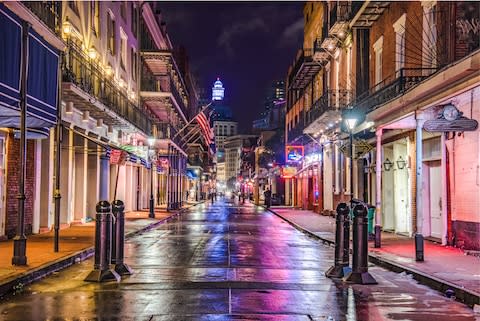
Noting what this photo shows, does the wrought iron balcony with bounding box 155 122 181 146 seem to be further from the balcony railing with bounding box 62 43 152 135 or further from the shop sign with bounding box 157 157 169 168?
the balcony railing with bounding box 62 43 152 135

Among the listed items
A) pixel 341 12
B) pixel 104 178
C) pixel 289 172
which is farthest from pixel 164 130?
pixel 341 12

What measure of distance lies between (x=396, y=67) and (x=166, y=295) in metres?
15.0

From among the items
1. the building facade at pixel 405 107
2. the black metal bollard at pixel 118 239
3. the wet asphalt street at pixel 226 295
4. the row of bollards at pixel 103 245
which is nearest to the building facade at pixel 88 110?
the black metal bollard at pixel 118 239

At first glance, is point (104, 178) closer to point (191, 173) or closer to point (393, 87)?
point (393, 87)

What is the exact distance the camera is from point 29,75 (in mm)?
14266

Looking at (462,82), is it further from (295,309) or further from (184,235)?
(184,235)

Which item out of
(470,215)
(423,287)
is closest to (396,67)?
(470,215)

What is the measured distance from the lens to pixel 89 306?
909 centimetres

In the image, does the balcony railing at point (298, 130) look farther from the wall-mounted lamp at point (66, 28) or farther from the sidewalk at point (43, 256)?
the sidewalk at point (43, 256)

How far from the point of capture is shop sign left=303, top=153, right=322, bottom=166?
42.4 meters

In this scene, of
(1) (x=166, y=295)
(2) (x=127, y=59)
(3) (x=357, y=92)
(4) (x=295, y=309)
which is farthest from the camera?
(2) (x=127, y=59)

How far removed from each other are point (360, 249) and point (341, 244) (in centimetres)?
87

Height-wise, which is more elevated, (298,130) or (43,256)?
(298,130)

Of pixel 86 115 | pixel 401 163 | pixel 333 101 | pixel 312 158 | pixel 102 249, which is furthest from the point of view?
pixel 312 158
